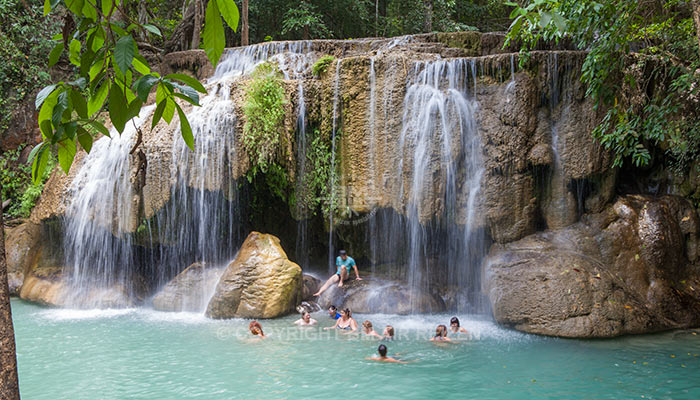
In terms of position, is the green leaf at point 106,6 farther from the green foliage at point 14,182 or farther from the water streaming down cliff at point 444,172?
the green foliage at point 14,182

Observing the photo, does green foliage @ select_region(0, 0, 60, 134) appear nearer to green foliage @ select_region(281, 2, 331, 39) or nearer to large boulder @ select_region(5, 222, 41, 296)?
large boulder @ select_region(5, 222, 41, 296)

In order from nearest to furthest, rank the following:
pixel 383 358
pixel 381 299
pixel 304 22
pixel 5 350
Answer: pixel 5 350, pixel 383 358, pixel 381 299, pixel 304 22

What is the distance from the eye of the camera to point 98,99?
1.54 m

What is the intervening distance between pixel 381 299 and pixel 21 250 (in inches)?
340

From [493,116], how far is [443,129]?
1.00m

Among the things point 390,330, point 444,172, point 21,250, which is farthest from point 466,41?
point 21,250

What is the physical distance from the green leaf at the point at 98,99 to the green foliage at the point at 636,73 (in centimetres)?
702

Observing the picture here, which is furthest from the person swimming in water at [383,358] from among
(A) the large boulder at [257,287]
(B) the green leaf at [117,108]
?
(B) the green leaf at [117,108]

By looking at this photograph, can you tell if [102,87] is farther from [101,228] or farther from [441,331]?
[101,228]

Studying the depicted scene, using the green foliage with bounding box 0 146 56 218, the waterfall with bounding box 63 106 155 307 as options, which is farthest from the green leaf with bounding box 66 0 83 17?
the green foliage with bounding box 0 146 56 218

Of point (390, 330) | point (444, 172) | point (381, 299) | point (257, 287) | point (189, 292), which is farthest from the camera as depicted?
point (189, 292)

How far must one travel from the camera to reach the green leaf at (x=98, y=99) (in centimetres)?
153

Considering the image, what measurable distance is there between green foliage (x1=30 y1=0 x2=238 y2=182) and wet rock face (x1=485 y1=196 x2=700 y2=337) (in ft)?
25.7

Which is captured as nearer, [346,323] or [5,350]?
[5,350]
